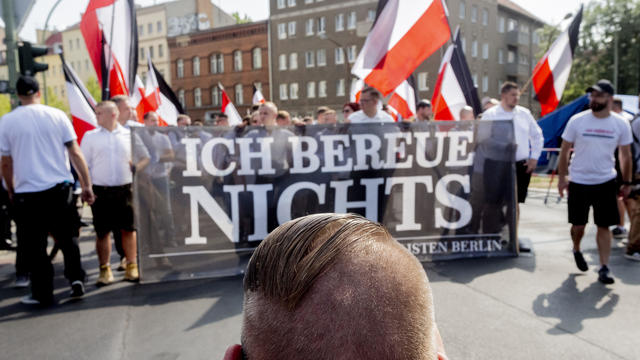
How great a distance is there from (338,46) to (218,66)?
14751mm

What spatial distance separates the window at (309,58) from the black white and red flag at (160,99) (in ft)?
122

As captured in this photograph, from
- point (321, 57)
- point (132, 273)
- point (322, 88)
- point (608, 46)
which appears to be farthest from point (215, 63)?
point (132, 273)

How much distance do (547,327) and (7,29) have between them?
9.73 meters

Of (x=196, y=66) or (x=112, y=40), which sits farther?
(x=196, y=66)

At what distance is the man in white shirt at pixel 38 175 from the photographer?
4242 millimetres

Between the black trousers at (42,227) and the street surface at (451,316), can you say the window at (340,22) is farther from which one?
the black trousers at (42,227)

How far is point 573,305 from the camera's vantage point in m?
4.01

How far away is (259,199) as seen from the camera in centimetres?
536

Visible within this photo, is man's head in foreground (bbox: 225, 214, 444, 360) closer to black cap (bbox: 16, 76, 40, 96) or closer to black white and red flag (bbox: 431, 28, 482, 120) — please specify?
black cap (bbox: 16, 76, 40, 96)

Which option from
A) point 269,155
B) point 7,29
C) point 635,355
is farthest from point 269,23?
point 635,355

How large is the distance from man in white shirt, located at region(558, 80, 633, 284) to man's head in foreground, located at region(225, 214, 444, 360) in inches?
188

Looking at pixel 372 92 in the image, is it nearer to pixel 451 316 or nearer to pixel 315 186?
pixel 315 186

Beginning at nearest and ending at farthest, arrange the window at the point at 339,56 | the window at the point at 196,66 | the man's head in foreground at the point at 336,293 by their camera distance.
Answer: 1. the man's head in foreground at the point at 336,293
2. the window at the point at 339,56
3. the window at the point at 196,66

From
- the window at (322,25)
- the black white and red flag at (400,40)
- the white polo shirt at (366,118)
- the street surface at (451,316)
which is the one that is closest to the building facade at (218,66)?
the window at (322,25)
